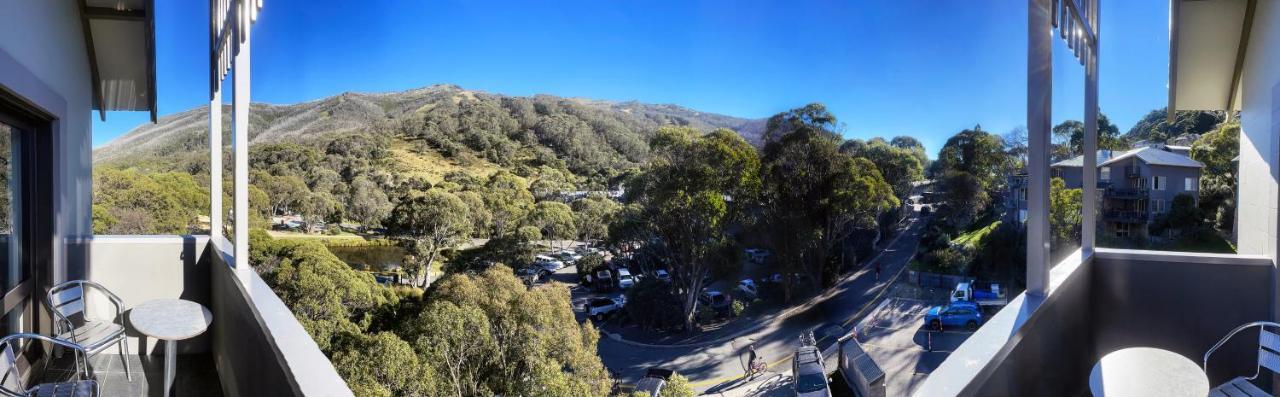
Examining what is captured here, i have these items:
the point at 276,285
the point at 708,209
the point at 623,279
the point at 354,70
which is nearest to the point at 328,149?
the point at 354,70

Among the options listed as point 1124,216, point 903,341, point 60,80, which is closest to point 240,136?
point 60,80

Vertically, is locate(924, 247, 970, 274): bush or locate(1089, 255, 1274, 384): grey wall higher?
locate(1089, 255, 1274, 384): grey wall

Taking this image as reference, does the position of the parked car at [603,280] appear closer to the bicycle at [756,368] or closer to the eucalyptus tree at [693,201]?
the eucalyptus tree at [693,201]

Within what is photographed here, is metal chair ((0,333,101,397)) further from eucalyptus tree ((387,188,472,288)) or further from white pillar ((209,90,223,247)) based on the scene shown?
eucalyptus tree ((387,188,472,288))


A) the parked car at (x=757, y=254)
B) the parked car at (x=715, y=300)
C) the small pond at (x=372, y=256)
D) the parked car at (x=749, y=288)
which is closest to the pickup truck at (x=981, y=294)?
Result: the parked car at (x=757, y=254)

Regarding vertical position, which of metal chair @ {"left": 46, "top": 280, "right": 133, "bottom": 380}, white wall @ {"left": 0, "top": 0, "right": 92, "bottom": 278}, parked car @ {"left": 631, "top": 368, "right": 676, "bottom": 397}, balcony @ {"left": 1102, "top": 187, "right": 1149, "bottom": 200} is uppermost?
white wall @ {"left": 0, "top": 0, "right": 92, "bottom": 278}

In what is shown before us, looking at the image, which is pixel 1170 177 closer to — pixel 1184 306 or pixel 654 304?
pixel 1184 306

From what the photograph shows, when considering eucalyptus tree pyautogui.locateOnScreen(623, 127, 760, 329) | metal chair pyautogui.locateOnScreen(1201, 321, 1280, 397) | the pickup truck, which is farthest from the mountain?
metal chair pyautogui.locateOnScreen(1201, 321, 1280, 397)
